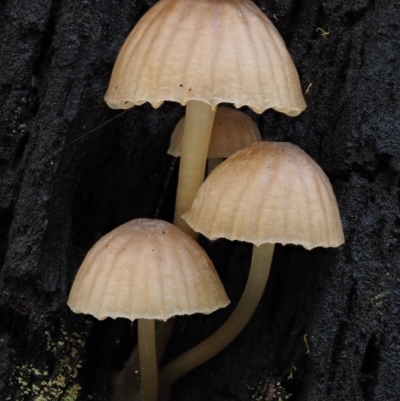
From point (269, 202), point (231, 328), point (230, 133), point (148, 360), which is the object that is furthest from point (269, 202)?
point (148, 360)

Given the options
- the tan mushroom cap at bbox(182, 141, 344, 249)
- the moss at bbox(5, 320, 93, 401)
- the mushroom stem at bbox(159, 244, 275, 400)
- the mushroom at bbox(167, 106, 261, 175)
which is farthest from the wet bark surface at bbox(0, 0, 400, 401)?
the tan mushroom cap at bbox(182, 141, 344, 249)

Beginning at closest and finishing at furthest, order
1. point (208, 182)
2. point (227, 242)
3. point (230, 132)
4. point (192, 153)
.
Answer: point (208, 182)
point (192, 153)
point (230, 132)
point (227, 242)

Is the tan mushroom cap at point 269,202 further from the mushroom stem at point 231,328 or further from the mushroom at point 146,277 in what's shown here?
the mushroom stem at point 231,328

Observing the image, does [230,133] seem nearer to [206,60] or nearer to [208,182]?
[208,182]

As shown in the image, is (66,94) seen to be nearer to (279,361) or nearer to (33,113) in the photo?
(33,113)

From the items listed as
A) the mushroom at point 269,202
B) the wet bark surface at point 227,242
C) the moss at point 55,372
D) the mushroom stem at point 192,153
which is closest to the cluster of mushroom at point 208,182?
the mushroom at point 269,202

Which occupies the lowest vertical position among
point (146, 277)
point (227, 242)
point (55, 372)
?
point (55, 372)

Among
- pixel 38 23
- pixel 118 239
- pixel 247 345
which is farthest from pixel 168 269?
pixel 38 23
